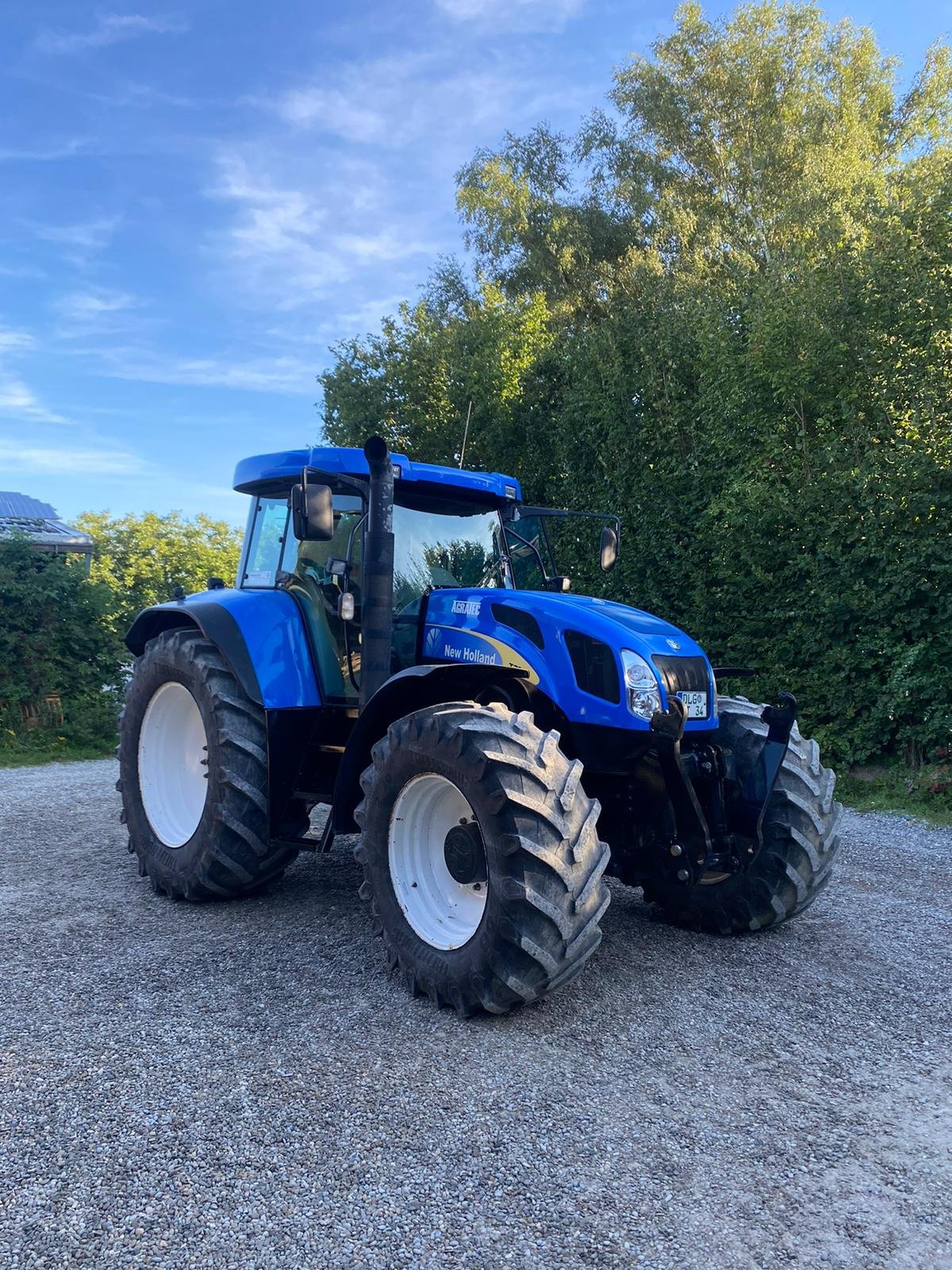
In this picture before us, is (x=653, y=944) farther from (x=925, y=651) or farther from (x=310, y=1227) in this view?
(x=925, y=651)

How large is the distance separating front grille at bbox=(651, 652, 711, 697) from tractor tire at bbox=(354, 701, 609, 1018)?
695mm

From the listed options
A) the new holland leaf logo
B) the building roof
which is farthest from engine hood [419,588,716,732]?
the building roof

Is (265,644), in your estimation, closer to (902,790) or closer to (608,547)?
(608,547)

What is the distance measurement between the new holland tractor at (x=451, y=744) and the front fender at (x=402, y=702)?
1cm

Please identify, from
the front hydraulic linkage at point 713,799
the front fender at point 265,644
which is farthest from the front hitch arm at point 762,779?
the front fender at point 265,644

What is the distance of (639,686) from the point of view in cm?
383

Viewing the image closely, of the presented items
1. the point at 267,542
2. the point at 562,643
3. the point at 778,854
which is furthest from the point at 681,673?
the point at 267,542

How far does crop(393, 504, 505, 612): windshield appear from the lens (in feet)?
15.5

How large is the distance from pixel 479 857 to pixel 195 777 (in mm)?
2312

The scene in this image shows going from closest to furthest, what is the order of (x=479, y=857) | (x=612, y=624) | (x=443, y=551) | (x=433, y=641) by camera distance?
(x=479, y=857) → (x=612, y=624) → (x=433, y=641) → (x=443, y=551)

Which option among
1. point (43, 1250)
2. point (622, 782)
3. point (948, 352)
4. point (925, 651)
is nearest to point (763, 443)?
point (948, 352)

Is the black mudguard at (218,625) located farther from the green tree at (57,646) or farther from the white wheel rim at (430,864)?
the green tree at (57,646)

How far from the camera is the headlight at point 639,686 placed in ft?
12.5

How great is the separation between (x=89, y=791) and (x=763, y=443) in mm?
6987
